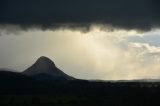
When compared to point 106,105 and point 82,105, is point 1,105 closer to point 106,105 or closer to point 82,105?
point 82,105

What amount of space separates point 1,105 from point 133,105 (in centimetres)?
6464

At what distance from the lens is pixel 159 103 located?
183m

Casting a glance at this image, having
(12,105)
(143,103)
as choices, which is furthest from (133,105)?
(12,105)

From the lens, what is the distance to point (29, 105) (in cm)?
19212

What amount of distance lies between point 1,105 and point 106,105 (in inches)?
2031

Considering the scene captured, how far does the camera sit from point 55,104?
196 metres

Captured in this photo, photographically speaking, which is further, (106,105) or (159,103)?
(106,105)

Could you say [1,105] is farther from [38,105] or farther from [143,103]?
[143,103]

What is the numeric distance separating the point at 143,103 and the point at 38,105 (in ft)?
168

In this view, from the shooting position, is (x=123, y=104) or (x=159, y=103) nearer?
(x=159, y=103)

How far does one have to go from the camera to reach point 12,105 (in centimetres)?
19200

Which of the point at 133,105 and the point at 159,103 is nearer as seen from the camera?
the point at 159,103

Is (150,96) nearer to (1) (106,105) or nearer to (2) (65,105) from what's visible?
(1) (106,105)

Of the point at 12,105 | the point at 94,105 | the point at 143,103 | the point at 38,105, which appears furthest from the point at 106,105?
the point at 12,105
